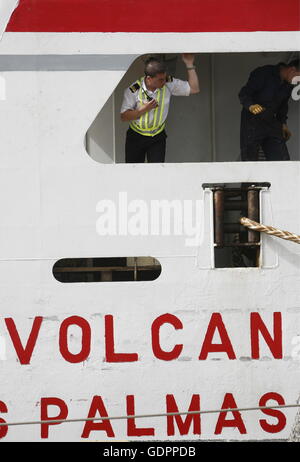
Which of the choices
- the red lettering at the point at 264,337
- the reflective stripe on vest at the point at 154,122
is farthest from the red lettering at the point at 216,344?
the reflective stripe on vest at the point at 154,122

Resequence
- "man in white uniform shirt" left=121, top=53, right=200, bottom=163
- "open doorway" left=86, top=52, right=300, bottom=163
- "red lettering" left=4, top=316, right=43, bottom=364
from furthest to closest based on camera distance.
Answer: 1. "open doorway" left=86, top=52, right=300, bottom=163
2. "man in white uniform shirt" left=121, top=53, right=200, bottom=163
3. "red lettering" left=4, top=316, right=43, bottom=364

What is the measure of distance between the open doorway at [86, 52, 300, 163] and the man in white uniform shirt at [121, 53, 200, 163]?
0.76m

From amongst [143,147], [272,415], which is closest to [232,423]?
[272,415]

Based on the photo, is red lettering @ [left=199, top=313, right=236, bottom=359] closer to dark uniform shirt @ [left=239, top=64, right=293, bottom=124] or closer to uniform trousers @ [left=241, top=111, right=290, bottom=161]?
uniform trousers @ [left=241, top=111, right=290, bottom=161]

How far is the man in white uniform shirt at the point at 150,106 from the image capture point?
4.66 metres

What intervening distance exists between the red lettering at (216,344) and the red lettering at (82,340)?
63 cm

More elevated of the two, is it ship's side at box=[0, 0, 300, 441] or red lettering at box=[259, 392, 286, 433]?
ship's side at box=[0, 0, 300, 441]

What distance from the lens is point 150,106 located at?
4664mm

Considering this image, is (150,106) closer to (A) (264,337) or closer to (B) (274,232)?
(B) (274,232)

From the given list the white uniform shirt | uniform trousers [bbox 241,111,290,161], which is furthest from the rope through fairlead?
Result: the white uniform shirt

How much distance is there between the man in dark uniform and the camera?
4.81 m

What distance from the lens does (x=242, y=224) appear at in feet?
14.5
